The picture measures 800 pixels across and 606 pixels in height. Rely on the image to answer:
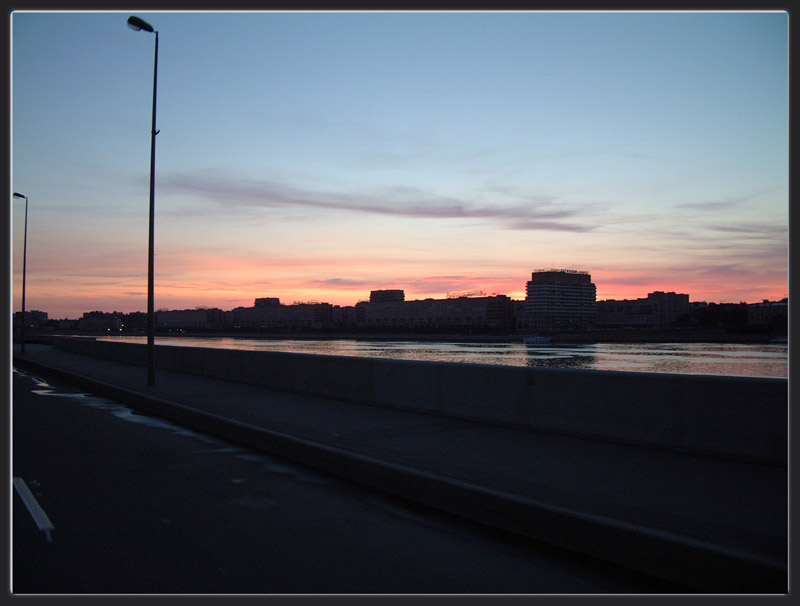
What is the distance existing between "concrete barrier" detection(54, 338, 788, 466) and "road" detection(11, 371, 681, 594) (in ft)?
11.8

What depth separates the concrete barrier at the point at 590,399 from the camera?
777 centimetres

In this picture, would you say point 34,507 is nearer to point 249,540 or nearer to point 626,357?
point 249,540

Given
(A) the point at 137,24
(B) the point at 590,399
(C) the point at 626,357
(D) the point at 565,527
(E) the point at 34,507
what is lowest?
(C) the point at 626,357

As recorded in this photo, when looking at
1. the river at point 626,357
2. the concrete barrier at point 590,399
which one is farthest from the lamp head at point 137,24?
the river at point 626,357

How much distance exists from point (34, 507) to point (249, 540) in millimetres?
2666

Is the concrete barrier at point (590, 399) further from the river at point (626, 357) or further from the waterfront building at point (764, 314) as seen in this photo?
the waterfront building at point (764, 314)

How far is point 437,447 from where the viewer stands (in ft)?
29.5

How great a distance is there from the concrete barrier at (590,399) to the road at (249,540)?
Result: 360cm

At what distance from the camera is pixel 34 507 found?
265 inches

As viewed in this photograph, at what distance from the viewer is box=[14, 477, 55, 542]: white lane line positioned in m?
6.04

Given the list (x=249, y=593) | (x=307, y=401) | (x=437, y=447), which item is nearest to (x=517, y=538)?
(x=249, y=593)

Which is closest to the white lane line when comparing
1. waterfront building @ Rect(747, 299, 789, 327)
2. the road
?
the road

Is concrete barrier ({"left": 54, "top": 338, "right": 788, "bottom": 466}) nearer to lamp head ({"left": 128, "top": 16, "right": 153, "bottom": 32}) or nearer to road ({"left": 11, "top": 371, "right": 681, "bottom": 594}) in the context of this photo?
road ({"left": 11, "top": 371, "right": 681, "bottom": 594})

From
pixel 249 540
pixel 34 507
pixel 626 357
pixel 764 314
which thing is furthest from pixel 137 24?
pixel 764 314
